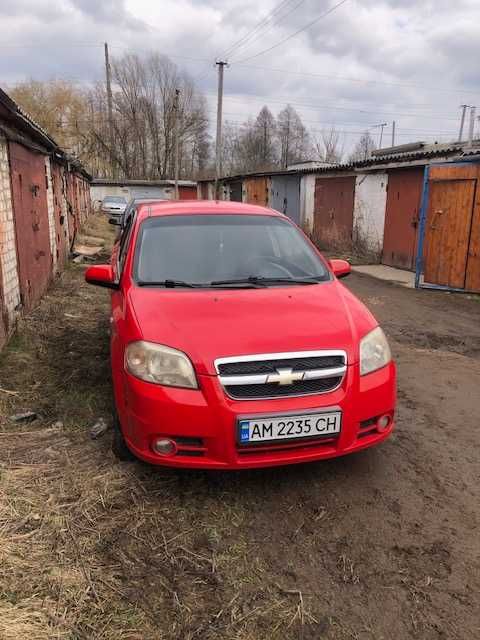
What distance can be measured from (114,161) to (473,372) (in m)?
50.4

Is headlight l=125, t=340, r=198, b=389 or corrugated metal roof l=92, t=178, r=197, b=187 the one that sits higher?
corrugated metal roof l=92, t=178, r=197, b=187

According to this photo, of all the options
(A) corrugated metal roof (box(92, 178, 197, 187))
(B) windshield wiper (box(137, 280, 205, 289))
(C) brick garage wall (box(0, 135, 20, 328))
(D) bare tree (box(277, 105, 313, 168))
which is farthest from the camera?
(D) bare tree (box(277, 105, 313, 168))

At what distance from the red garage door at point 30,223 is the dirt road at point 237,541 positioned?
10.2ft

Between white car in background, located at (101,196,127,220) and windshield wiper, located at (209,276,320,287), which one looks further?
white car in background, located at (101,196,127,220)

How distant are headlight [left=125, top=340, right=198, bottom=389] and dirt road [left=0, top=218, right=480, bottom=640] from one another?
0.70m

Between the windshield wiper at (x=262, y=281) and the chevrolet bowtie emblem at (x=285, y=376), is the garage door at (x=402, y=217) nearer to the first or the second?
the windshield wiper at (x=262, y=281)

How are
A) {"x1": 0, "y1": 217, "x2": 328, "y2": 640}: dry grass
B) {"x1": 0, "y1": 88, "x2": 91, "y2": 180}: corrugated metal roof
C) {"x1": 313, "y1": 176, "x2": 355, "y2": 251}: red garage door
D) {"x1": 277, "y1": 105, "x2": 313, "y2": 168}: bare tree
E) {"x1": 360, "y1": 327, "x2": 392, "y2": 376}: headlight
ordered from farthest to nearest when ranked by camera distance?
{"x1": 277, "y1": 105, "x2": 313, "y2": 168}: bare tree, {"x1": 313, "y1": 176, "x2": 355, "y2": 251}: red garage door, {"x1": 0, "y1": 88, "x2": 91, "y2": 180}: corrugated metal roof, {"x1": 360, "y1": 327, "x2": 392, "y2": 376}: headlight, {"x1": 0, "y1": 217, "x2": 328, "y2": 640}: dry grass

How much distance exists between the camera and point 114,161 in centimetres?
5003

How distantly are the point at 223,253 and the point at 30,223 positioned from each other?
4.73m

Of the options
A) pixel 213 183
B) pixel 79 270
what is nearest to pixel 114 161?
pixel 213 183

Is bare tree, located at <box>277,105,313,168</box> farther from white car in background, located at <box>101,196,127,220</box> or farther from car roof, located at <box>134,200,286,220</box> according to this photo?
car roof, located at <box>134,200,286,220</box>

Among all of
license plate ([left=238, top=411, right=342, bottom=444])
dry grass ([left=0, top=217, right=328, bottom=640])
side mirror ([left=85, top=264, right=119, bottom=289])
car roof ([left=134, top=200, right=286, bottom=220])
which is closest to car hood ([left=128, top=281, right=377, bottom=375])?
license plate ([left=238, top=411, right=342, bottom=444])

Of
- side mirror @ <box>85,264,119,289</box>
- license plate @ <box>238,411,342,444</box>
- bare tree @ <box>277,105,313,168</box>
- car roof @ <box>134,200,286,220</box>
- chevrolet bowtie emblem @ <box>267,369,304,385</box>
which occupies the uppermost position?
bare tree @ <box>277,105,313,168</box>

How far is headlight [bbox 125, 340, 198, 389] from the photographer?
8.50 feet
